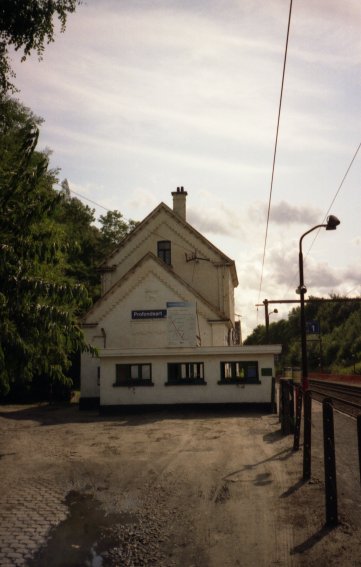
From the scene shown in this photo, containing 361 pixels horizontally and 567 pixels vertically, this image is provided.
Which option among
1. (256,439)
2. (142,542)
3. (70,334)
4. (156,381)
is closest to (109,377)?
(156,381)

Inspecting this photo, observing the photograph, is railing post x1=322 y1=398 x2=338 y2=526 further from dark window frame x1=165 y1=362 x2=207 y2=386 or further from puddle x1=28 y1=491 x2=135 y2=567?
dark window frame x1=165 y1=362 x2=207 y2=386

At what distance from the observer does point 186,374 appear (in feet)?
78.1

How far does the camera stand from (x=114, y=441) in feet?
50.5

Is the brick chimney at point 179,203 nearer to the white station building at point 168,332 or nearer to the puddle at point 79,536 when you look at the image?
the white station building at point 168,332

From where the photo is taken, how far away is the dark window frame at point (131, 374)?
76.9 feet

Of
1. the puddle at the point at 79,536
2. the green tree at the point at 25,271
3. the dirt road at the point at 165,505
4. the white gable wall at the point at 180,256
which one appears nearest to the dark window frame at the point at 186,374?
the dirt road at the point at 165,505

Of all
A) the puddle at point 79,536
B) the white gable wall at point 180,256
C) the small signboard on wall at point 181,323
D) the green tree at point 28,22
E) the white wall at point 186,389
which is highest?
the green tree at point 28,22

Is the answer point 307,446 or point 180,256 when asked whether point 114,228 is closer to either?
point 180,256

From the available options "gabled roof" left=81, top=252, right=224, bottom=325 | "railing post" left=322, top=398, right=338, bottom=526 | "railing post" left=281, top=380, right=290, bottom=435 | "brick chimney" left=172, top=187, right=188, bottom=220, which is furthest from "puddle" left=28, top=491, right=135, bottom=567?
"brick chimney" left=172, top=187, right=188, bottom=220

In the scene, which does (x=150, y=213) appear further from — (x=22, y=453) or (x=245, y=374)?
(x=22, y=453)

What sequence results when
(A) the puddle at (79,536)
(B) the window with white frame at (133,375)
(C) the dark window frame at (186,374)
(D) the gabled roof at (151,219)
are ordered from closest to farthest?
1. (A) the puddle at (79,536)
2. (C) the dark window frame at (186,374)
3. (B) the window with white frame at (133,375)
4. (D) the gabled roof at (151,219)

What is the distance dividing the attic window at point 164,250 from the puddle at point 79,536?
25019 mm

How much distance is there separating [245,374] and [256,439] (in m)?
7.99

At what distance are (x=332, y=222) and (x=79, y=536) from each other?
16.3 metres
